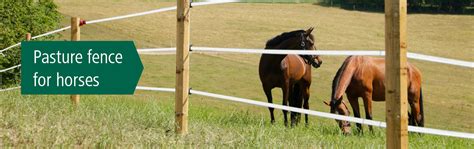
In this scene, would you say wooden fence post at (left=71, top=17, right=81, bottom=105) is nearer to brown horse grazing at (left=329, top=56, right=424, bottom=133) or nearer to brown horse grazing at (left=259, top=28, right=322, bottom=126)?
brown horse grazing at (left=259, top=28, right=322, bottom=126)

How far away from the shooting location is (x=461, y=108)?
34.7m

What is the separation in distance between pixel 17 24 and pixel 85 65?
15.1 metres

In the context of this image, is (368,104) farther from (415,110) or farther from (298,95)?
(298,95)

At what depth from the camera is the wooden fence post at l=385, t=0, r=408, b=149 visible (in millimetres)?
4840

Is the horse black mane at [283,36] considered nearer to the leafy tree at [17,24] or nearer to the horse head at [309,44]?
the horse head at [309,44]

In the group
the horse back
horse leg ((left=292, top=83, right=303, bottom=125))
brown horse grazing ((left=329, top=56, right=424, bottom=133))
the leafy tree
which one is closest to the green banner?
brown horse grazing ((left=329, top=56, right=424, bottom=133))

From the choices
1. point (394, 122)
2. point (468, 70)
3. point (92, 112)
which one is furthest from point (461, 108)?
point (394, 122)

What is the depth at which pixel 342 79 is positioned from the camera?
11.0 meters

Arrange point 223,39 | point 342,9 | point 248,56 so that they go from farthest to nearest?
point 342,9
point 223,39
point 248,56

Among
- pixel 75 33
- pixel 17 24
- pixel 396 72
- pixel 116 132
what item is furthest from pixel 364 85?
pixel 17 24

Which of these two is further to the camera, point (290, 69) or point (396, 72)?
point (290, 69)

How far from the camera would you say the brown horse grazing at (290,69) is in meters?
11.9

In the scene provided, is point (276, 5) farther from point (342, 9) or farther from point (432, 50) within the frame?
point (432, 50)

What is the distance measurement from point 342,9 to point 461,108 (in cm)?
3542
